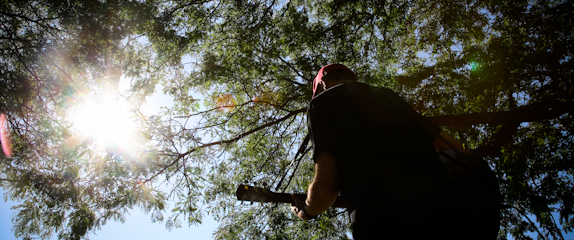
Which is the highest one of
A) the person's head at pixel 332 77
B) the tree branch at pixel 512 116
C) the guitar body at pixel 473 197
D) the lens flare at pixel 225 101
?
the lens flare at pixel 225 101

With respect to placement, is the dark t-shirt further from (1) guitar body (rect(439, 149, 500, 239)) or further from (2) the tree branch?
(2) the tree branch

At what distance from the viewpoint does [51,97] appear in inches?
188

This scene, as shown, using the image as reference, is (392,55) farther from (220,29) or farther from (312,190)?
(312,190)

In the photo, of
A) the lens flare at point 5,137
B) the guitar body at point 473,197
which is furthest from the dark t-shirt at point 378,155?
the lens flare at point 5,137

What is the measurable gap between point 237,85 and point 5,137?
14.5ft

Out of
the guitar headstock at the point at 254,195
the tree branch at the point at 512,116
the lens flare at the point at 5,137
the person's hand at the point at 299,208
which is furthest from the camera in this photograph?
the lens flare at the point at 5,137

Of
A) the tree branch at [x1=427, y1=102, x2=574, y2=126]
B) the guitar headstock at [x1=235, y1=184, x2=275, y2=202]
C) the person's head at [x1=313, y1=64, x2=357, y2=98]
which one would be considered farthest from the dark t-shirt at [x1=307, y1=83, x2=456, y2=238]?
the tree branch at [x1=427, y1=102, x2=574, y2=126]

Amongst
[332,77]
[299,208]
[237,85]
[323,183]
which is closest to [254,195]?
[299,208]

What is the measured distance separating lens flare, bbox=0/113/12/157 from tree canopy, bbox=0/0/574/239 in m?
0.09

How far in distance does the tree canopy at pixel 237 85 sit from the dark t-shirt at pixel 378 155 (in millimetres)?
3170

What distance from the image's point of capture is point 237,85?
5.32 metres

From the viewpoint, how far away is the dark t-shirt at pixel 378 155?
1139 mm

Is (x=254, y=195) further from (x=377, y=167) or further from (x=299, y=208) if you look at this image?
(x=377, y=167)

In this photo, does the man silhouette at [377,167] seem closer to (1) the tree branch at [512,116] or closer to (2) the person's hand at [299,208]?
(2) the person's hand at [299,208]
